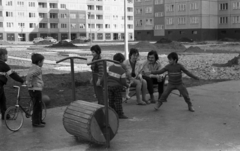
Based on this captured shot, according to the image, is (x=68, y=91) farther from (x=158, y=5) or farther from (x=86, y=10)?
(x=86, y=10)

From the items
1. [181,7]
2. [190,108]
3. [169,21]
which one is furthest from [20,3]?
[190,108]

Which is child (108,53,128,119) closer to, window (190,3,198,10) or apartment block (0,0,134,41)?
window (190,3,198,10)

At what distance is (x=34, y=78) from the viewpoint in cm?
758

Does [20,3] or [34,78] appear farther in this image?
[20,3]

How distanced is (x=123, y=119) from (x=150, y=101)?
213 cm

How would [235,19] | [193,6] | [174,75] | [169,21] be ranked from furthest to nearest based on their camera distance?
[169,21], [193,6], [235,19], [174,75]

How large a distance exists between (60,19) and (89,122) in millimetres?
108042

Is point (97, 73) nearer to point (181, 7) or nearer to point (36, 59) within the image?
point (36, 59)

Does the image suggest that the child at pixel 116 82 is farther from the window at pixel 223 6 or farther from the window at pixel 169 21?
the window at pixel 169 21

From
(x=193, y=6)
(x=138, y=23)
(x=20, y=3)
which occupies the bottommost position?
(x=138, y=23)

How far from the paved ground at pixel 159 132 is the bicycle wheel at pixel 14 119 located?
0.41ft

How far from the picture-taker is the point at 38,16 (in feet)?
353

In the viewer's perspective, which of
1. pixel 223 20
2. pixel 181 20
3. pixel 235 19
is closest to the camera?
pixel 235 19

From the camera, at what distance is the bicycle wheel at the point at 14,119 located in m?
7.32
